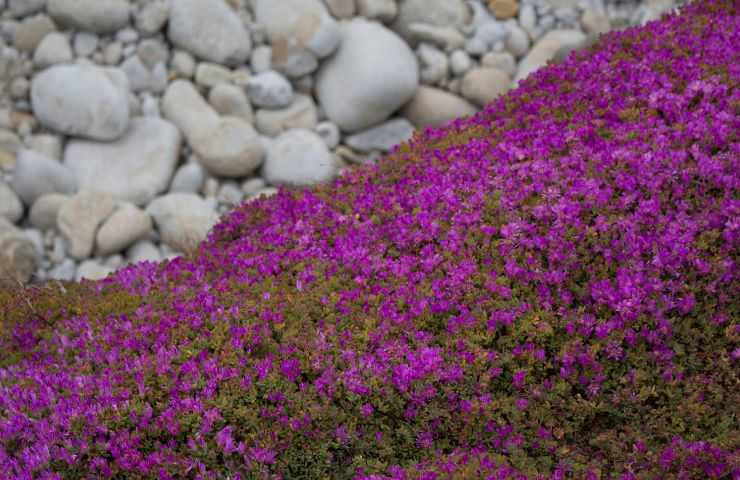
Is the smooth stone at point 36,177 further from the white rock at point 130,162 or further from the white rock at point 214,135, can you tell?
the white rock at point 214,135

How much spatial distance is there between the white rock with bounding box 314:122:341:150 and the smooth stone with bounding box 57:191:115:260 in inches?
141

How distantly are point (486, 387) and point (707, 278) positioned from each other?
58.1 inches

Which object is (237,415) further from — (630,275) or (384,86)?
(384,86)

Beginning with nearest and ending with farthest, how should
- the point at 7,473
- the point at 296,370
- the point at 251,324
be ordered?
1. the point at 7,473
2. the point at 296,370
3. the point at 251,324

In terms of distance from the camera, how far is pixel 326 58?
11.8m

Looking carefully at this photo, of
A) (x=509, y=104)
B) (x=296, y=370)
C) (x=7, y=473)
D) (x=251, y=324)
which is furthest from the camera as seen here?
(x=509, y=104)

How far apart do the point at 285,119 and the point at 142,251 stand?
3.21 metres

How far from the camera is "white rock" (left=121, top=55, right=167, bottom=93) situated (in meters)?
11.4

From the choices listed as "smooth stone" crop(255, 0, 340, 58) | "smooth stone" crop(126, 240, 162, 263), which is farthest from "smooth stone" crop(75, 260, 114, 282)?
"smooth stone" crop(255, 0, 340, 58)

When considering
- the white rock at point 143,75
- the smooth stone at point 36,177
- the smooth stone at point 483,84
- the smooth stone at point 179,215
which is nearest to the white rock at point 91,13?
the white rock at point 143,75

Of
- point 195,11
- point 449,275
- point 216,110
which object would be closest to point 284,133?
point 216,110

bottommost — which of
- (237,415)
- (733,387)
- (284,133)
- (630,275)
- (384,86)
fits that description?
(284,133)

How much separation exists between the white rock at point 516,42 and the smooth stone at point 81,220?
7219 mm

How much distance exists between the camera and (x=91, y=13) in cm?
1102
